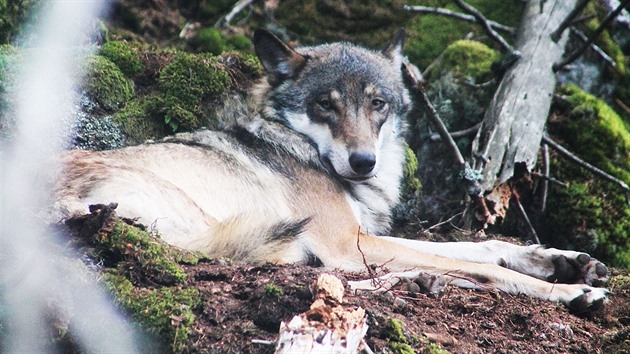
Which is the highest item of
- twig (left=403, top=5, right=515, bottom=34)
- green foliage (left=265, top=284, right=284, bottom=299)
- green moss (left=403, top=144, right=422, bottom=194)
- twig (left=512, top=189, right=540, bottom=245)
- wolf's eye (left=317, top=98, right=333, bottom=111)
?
twig (left=403, top=5, right=515, bottom=34)

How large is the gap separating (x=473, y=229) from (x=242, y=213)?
95.3 inches

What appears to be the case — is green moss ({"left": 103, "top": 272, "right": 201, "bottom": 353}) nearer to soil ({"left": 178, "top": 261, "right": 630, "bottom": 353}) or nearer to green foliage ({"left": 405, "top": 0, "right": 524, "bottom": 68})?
soil ({"left": 178, "top": 261, "right": 630, "bottom": 353})

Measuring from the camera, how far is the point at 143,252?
3.36 m

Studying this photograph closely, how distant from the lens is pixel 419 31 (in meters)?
8.63

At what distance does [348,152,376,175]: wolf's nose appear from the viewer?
4.74m

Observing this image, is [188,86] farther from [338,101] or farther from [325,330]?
[325,330]

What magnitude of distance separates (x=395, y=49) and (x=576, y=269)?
2.53 metres

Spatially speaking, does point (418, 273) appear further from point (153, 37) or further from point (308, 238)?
point (153, 37)

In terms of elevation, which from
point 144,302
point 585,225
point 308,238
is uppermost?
point 144,302

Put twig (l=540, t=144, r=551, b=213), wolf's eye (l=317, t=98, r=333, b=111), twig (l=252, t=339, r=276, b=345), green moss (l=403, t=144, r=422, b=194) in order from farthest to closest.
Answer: twig (l=540, t=144, r=551, b=213) → green moss (l=403, t=144, r=422, b=194) → wolf's eye (l=317, t=98, r=333, b=111) → twig (l=252, t=339, r=276, b=345)

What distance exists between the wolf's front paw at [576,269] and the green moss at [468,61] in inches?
127

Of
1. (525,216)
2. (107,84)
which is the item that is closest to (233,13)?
(107,84)

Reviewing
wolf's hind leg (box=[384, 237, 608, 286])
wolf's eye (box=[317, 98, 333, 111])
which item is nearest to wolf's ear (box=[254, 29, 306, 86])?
wolf's eye (box=[317, 98, 333, 111])

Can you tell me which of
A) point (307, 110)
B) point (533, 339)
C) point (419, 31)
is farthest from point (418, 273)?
point (419, 31)
